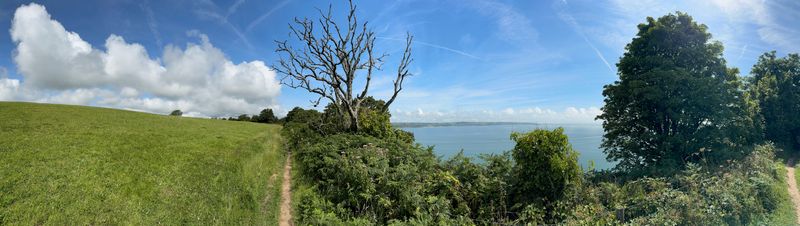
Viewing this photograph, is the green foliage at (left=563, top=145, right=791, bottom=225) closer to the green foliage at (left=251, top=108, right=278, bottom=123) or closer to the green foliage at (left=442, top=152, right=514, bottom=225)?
the green foliage at (left=442, top=152, right=514, bottom=225)

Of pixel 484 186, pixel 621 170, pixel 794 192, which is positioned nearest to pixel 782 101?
pixel 794 192

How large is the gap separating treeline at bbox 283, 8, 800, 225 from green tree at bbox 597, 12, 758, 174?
0.05 meters

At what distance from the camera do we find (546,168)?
31.7 ft

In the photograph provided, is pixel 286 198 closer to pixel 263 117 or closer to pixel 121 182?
pixel 121 182

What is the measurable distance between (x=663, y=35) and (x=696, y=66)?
78.1 inches

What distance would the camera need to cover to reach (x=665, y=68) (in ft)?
51.5

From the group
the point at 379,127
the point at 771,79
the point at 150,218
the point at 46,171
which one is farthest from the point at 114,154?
the point at 771,79

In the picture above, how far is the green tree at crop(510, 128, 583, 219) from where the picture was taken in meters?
9.55

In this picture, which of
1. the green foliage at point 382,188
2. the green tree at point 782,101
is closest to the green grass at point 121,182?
the green foliage at point 382,188

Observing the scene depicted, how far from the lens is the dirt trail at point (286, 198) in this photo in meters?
9.02

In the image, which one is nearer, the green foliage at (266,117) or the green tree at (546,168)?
the green tree at (546,168)

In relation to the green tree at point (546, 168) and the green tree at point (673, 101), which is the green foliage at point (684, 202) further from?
the green tree at point (673, 101)

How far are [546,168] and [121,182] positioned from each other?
11.4 meters

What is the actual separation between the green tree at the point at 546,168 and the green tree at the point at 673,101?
22.6 ft
